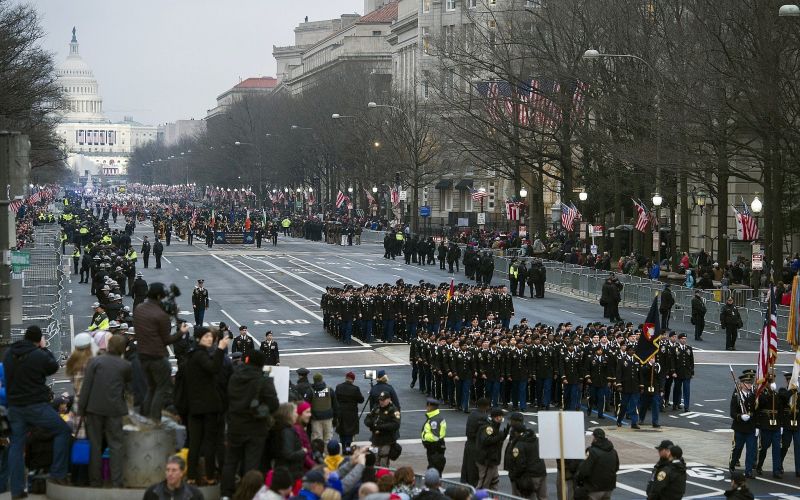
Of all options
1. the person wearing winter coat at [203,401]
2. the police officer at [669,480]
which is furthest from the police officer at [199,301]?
the person wearing winter coat at [203,401]

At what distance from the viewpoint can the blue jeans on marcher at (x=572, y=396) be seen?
2841 centimetres

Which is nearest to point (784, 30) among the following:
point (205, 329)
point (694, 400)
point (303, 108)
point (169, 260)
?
point (694, 400)

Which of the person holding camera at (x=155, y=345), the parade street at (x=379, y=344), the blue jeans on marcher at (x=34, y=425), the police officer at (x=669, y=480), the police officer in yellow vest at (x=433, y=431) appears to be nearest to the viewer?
the blue jeans on marcher at (x=34, y=425)

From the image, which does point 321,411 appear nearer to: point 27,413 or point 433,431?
point 433,431

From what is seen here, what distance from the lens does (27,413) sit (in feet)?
48.0

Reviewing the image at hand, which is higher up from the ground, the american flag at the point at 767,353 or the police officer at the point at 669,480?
the american flag at the point at 767,353

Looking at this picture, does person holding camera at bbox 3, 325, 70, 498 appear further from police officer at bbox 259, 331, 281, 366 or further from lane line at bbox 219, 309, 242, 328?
lane line at bbox 219, 309, 242, 328

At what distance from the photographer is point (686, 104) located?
149 ft

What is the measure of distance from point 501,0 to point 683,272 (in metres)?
48.7

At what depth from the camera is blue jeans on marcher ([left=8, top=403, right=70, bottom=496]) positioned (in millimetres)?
14609

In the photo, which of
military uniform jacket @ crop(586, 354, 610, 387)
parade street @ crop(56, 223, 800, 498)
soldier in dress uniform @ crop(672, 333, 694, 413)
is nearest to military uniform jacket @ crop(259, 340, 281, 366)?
parade street @ crop(56, 223, 800, 498)

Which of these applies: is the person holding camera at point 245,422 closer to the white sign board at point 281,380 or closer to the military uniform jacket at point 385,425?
the white sign board at point 281,380

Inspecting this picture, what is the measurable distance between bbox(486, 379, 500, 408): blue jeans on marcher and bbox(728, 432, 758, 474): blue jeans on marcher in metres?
6.59

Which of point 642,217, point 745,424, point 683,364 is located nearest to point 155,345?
point 745,424
